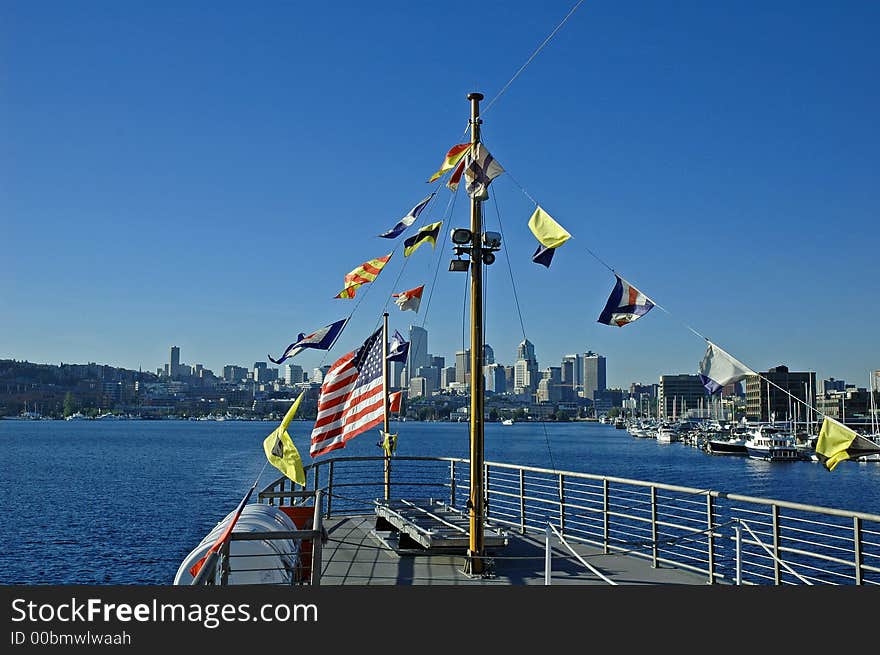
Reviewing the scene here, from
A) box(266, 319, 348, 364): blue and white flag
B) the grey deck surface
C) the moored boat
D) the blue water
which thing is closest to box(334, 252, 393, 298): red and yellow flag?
box(266, 319, 348, 364): blue and white flag

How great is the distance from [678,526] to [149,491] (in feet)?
158

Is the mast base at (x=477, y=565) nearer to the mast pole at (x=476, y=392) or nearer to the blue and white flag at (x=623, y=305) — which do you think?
the mast pole at (x=476, y=392)

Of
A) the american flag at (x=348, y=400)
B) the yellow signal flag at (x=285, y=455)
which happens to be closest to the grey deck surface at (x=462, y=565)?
the yellow signal flag at (x=285, y=455)

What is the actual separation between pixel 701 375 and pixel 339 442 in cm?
681

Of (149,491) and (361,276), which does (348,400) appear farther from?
(149,491)

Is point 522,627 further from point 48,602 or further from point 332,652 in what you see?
point 48,602

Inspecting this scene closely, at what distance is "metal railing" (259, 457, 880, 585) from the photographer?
10.4 meters

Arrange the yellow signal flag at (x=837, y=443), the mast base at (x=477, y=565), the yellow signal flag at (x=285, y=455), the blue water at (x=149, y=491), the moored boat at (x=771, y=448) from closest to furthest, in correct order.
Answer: the yellow signal flag at (x=837, y=443) < the mast base at (x=477, y=565) < the yellow signal flag at (x=285, y=455) < the blue water at (x=149, y=491) < the moored boat at (x=771, y=448)

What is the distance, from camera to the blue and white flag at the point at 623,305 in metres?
11.4

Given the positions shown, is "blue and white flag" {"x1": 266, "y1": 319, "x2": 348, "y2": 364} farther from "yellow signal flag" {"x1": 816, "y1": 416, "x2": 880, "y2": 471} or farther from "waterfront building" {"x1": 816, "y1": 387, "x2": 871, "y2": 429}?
"waterfront building" {"x1": 816, "y1": 387, "x2": 871, "y2": 429}

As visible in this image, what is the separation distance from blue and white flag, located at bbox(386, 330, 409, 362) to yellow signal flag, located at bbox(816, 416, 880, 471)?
32.1 ft

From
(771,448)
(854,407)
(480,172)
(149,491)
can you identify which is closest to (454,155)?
(480,172)

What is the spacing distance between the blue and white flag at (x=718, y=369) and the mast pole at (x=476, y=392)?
9.44ft

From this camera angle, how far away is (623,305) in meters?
11.6
